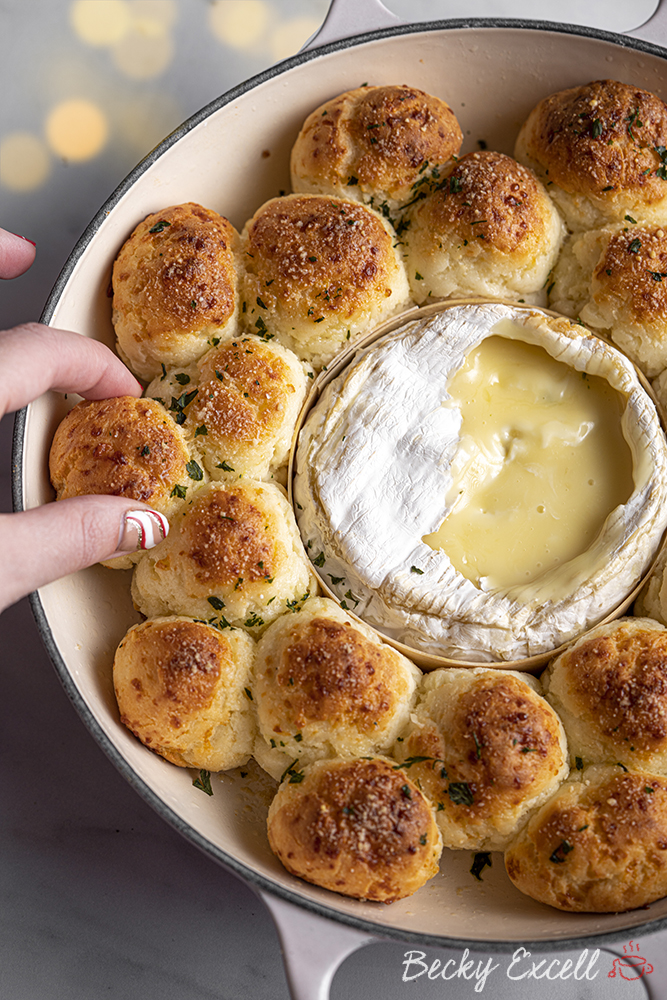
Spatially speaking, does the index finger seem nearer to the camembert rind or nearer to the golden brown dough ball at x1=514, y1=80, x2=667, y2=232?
the camembert rind

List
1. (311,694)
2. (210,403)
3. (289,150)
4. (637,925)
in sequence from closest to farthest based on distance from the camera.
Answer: (637,925) < (311,694) < (210,403) < (289,150)

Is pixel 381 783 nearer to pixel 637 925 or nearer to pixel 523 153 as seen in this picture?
pixel 637 925

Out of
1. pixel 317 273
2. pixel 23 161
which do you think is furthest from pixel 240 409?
pixel 23 161

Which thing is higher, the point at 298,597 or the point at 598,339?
the point at 598,339

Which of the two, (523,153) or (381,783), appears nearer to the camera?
(381,783)

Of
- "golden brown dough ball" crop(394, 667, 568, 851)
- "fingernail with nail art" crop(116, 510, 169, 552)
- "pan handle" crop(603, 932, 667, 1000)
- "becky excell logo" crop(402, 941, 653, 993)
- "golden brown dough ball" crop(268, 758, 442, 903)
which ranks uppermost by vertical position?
"fingernail with nail art" crop(116, 510, 169, 552)

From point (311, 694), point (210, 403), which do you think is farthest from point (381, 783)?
point (210, 403)

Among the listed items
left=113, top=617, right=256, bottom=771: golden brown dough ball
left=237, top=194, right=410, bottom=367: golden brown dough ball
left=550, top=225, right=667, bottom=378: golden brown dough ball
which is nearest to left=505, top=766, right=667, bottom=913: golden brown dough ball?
left=113, top=617, right=256, bottom=771: golden brown dough ball
